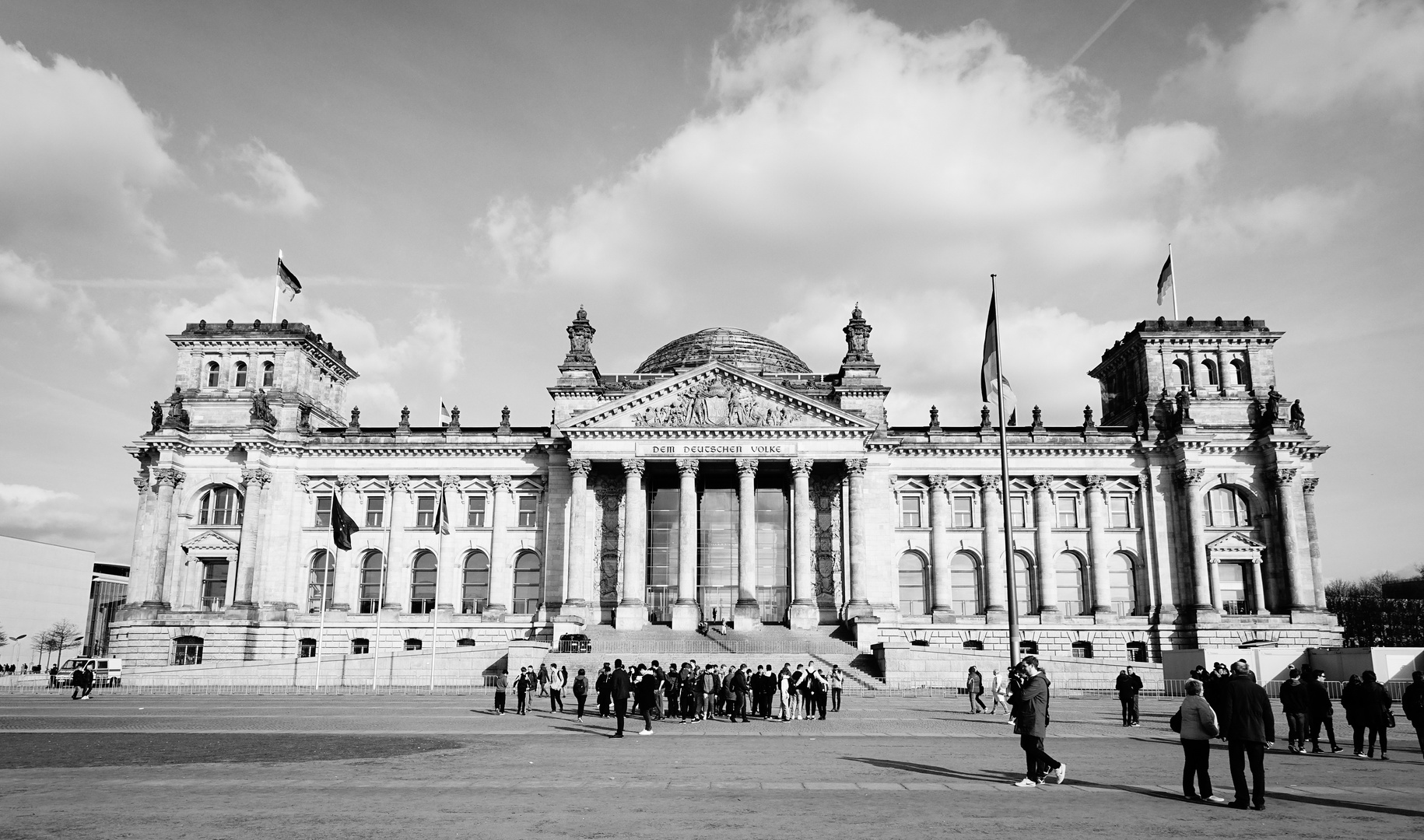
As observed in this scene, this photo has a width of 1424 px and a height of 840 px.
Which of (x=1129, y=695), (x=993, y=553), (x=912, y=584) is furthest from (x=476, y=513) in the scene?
(x=1129, y=695)

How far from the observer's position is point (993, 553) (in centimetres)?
6894

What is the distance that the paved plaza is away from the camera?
1314 cm

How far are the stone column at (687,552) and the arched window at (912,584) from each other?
14.1 m

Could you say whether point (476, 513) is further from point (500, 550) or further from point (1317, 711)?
point (1317, 711)

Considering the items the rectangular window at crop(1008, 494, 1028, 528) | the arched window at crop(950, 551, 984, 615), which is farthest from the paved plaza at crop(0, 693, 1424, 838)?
the rectangular window at crop(1008, 494, 1028, 528)

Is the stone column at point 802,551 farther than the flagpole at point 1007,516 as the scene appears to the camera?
Yes

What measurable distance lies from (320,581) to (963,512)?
4333cm

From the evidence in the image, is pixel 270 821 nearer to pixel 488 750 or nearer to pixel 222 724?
pixel 488 750

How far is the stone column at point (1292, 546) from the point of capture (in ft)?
213

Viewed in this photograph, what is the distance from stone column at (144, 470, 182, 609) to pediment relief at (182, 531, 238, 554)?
1.26 metres

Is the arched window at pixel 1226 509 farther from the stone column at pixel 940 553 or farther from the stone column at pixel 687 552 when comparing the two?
the stone column at pixel 687 552

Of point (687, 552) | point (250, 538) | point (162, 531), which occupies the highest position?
point (162, 531)

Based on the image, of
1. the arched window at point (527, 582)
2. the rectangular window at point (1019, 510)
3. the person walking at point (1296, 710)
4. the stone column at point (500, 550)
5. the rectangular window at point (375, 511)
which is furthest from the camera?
the rectangular window at point (375, 511)

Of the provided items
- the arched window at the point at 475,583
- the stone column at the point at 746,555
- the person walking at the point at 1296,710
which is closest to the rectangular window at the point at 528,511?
the arched window at the point at 475,583
